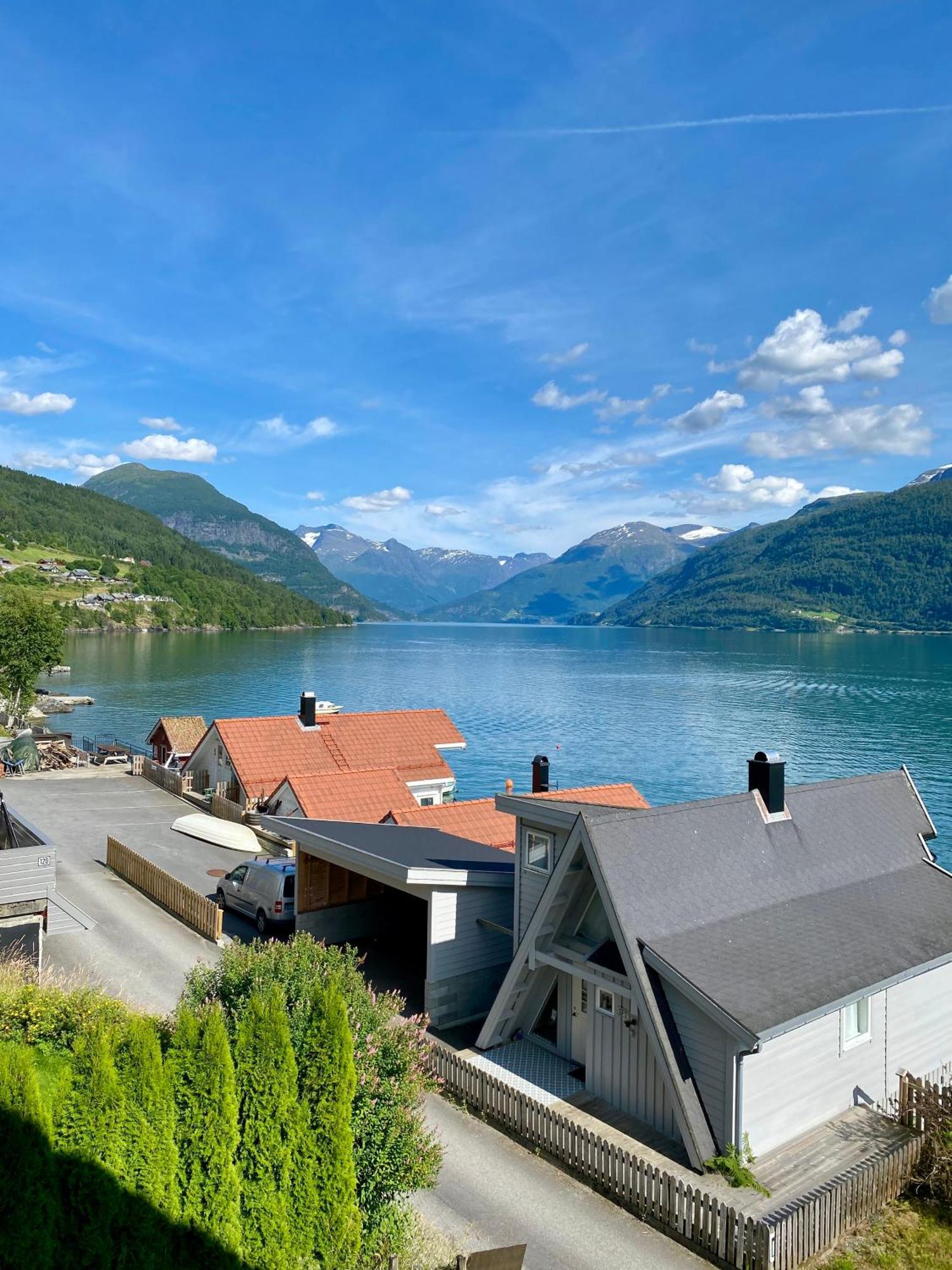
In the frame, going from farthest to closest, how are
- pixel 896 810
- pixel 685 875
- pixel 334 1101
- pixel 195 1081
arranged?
pixel 896 810 → pixel 685 875 → pixel 334 1101 → pixel 195 1081

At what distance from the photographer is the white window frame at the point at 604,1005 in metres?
15.5

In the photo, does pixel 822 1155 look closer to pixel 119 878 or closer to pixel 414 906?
pixel 414 906

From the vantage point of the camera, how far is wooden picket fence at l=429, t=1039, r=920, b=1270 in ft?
37.0

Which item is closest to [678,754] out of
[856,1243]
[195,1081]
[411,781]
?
[411,781]

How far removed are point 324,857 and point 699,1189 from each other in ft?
40.2

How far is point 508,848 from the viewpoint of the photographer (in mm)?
27781

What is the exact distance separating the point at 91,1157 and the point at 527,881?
10359mm

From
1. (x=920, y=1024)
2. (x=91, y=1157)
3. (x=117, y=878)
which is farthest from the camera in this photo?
(x=117, y=878)

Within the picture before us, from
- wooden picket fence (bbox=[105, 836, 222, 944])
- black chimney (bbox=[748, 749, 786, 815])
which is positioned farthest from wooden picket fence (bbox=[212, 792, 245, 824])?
black chimney (bbox=[748, 749, 786, 815])

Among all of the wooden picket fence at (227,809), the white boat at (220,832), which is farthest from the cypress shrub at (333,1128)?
the wooden picket fence at (227,809)

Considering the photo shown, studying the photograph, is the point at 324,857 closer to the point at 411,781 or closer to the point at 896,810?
the point at 896,810

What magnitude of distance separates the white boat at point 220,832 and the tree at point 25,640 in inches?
1361

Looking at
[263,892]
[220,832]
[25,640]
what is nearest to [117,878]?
[220,832]

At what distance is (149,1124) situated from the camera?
8945 millimetres
